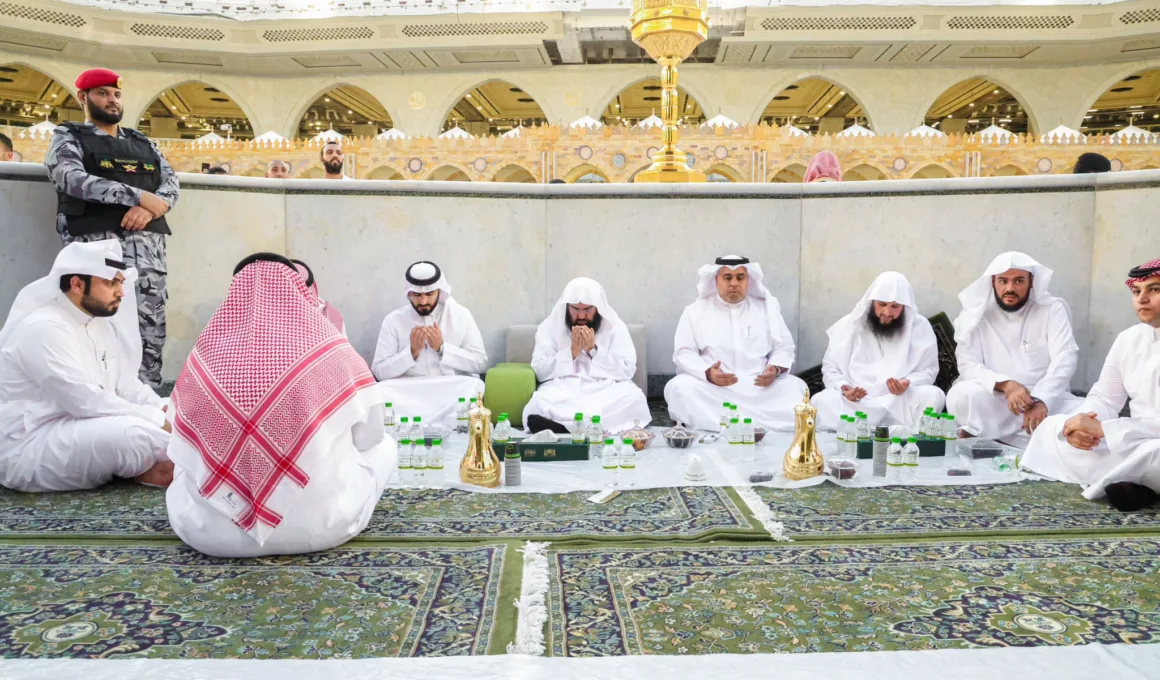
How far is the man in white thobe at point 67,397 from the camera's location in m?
2.57

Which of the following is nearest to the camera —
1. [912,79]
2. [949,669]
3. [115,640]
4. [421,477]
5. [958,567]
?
[949,669]

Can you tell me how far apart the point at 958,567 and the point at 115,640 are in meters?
1.88

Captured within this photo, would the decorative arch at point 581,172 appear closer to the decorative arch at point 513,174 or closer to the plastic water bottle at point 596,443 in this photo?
the decorative arch at point 513,174

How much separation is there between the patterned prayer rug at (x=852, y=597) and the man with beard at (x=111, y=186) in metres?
2.55

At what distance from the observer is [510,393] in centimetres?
369

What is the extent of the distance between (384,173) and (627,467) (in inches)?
394

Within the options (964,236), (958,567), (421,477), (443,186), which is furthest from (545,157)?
(958,567)

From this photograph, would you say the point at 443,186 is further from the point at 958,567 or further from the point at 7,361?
the point at 958,567

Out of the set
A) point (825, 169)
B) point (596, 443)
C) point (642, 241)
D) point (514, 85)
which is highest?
point (514, 85)

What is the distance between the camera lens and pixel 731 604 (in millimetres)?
1721

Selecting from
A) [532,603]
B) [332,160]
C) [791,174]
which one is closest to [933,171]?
[791,174]

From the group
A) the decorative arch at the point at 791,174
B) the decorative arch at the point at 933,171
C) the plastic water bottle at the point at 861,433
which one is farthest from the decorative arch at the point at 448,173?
the plastic water bottle at the point at 861,433

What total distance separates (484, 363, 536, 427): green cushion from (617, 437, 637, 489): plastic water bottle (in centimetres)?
92

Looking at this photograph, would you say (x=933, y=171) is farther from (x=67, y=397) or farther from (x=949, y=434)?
(x=67, y=397)
